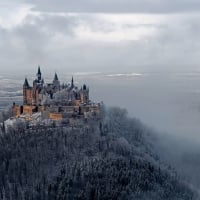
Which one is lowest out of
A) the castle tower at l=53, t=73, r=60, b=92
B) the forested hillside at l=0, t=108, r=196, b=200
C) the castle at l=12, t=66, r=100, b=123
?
the forested hillside at l=0, t=108, r=196, b=200

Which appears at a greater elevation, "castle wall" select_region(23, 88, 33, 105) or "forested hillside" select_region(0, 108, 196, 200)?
"castle wall" select_region(23, 88, 33, 105)

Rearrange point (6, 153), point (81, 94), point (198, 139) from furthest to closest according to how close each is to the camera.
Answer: point (198, 139) < point (81, 94) < point (6, 153)

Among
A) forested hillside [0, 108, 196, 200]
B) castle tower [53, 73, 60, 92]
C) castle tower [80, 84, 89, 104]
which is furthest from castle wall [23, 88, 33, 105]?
forested hillside [0, 108, 196, 200]

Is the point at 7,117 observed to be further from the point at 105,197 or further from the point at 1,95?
the point at 1,95

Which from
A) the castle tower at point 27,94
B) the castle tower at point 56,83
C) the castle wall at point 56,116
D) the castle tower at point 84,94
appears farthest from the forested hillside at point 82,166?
Answer: the castle tower at point 56,83

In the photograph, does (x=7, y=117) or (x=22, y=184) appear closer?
(x=22, y=184)

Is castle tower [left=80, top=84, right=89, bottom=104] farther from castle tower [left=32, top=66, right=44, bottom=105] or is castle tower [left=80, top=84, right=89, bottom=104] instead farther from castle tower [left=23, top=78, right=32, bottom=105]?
castle tower [left=23, top=78, right=32, bottom=105]

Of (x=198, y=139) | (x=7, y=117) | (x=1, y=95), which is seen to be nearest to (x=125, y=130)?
(x=7, y=117)
